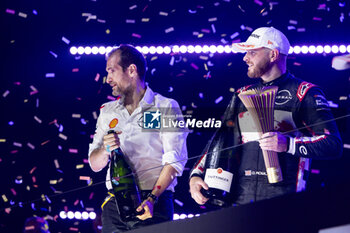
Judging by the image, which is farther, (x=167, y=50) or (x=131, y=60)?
(x=167, y=50)

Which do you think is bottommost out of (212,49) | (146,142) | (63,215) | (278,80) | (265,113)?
(63,215)

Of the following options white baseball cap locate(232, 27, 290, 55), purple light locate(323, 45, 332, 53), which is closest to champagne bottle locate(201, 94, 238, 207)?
white baseball cap locate(232, 27, 290, 55)

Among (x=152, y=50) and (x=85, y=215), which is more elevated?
(x=152, y=50)

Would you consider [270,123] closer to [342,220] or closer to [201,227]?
[201,227]

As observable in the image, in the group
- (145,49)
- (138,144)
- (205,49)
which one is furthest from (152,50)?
(138,144)

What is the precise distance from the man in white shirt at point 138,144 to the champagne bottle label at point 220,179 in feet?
0.55

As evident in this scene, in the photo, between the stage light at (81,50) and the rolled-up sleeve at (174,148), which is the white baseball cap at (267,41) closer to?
the rolled-up sleeve at (174,148)

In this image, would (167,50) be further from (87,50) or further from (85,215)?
(85,215)

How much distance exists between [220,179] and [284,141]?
359 millimetres

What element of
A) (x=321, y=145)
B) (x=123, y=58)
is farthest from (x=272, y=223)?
(x=123, y=58)

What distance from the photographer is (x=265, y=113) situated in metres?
2.20

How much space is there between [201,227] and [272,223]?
9.2 inches

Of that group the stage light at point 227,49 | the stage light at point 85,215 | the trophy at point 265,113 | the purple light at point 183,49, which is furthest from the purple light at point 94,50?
the trophy at point 265,113

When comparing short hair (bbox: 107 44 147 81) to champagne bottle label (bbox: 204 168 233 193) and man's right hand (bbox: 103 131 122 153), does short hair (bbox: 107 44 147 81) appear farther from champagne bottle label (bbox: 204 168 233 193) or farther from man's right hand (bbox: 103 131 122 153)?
champagne bottle label (bbox: 204 168 233 193)
